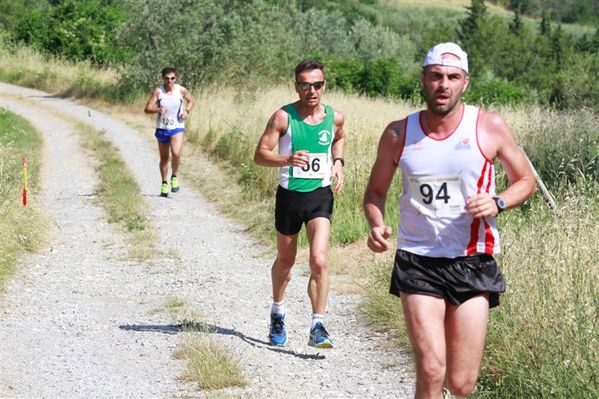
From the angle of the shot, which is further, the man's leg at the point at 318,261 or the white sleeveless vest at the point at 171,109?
the white sleeveless vest at the point at 171,109

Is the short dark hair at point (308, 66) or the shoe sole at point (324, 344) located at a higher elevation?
the short dark hair at point (308, 66)

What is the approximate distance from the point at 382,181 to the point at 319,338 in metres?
2.57

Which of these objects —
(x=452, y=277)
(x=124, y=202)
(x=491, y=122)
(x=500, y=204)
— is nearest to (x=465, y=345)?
(x=452, y=277)

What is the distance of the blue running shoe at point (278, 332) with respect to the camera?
748 centimetres

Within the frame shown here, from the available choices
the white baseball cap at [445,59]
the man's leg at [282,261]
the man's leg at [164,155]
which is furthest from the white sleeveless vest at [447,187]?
the man's leg at [164,155]

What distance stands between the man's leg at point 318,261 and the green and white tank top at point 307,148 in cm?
26

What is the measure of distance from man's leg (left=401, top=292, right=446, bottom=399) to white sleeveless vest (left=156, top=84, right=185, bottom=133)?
35.3 ft

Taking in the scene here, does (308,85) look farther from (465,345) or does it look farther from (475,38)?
(475,38)

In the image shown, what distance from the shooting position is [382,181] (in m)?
4.91

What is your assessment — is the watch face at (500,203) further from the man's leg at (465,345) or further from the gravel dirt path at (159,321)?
the gravel dirt path at (159,321)

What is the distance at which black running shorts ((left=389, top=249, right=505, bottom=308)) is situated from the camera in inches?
185

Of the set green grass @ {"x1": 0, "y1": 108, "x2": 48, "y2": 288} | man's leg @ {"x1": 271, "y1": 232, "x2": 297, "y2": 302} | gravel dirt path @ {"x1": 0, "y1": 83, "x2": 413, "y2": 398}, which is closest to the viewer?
gravel dirt path @ {"x1": 0, "y1": 83, "x2": 413, "y2": 398}

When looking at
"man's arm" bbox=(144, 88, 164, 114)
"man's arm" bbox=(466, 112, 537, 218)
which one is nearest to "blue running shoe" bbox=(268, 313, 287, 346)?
"man's arm" bbox=(466, 112, 537, 218)

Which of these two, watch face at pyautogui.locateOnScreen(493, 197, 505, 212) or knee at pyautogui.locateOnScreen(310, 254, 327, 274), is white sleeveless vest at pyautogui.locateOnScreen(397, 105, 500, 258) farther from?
knee at pyautogui.locateOnScreen(310, 254, 327, 274)
